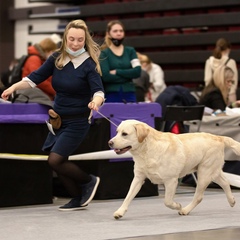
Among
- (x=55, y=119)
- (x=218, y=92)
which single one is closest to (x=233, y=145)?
(x=55, y=119)

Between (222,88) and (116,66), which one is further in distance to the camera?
(222,88)

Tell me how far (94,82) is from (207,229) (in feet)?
5.19

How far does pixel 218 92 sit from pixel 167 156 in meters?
3.73

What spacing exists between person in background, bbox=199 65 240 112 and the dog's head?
3.72 meters

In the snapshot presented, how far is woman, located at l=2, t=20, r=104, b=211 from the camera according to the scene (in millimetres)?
6727

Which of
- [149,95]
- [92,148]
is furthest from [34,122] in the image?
[149,95]

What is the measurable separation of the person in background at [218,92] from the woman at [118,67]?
4.74 ft

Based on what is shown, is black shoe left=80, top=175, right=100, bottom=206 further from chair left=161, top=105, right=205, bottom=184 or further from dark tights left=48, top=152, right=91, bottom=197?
chair left=161, top=105, right=205, bottom=184

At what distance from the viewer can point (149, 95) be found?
12633 mm

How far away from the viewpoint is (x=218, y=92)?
10.1 meters

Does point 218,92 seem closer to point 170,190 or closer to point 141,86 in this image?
point 141,86

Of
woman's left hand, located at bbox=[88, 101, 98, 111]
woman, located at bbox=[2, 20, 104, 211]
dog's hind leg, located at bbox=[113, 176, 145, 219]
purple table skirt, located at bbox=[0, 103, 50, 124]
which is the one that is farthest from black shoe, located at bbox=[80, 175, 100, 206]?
woman's left hand, located at bbox=[88, 101, 98, 111]

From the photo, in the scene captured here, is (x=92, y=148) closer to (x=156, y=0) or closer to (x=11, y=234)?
(x=11, y=234)

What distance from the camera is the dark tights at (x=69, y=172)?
6.80 m
